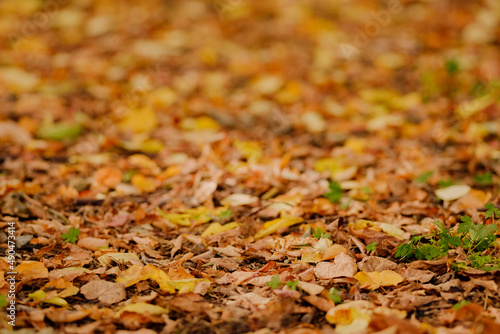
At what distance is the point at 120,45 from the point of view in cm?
497

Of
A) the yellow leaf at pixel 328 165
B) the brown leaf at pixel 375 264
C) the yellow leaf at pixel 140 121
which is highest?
the yellow leaf at pixel 140 121

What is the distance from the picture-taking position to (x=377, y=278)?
2109 mm

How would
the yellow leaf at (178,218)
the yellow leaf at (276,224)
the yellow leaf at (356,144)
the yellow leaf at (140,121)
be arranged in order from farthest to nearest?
the yellow leaf at (140,121)
the yellow leaf at (356,144)
the yellow leaf at (178,218)
the yellow leaf at (276,224)

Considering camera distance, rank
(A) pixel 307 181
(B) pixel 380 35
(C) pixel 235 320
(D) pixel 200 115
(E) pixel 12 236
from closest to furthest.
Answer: (C) pixel 235 320
(E) pixel 12 236
(A) pixel 307 181
(D) pixel 200 115
(B) pixel 380 35

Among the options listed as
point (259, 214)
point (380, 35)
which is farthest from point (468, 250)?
point (380, 35)

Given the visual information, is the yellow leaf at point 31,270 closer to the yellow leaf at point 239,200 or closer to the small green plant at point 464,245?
the yellow leaf at point 239,200

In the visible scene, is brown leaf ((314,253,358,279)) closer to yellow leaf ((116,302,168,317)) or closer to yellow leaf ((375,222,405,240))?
yellow leaf ((375,222,405,240))

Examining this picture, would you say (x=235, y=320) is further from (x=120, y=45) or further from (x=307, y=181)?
(x=120, y=45)

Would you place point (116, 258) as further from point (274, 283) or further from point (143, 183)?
point (143, 183)

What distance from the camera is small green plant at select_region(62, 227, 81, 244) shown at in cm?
242

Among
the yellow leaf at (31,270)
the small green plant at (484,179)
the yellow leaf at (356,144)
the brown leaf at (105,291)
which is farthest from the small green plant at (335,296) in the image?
the yellow leaf at (356,144)

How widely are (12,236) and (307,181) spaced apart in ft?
5.55

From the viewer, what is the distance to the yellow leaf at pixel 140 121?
3.87m

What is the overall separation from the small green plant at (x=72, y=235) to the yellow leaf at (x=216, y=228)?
0.62m
